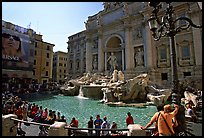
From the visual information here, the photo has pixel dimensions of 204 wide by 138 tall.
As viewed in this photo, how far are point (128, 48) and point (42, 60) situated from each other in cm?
2234

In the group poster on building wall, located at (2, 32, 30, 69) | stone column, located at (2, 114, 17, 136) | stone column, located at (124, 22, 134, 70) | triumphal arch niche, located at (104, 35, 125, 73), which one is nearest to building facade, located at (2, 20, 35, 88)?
poster on building wall, located at (2, 32, 30, 69)

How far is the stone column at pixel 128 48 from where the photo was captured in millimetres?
23234

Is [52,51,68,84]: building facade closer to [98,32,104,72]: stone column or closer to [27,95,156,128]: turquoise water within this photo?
[98,32,104,72]: stone column

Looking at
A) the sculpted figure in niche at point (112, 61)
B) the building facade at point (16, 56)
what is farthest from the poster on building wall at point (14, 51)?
the sculpted figure in niche at point (112, 61)

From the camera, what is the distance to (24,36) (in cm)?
2973

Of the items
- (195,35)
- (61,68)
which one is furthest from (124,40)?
(61,68)

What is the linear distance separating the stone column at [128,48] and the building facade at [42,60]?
71.5ft

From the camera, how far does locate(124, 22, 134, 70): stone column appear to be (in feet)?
76.2

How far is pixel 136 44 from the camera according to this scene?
76.2 feet

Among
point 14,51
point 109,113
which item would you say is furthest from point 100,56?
point 109,113

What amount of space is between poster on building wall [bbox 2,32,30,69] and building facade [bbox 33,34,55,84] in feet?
17.0

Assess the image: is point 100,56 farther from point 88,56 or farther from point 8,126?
point 8,126

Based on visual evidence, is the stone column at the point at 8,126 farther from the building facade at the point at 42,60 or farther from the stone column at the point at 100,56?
the building facade at the point at 42,60

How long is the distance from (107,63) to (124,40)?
16.6 feet
